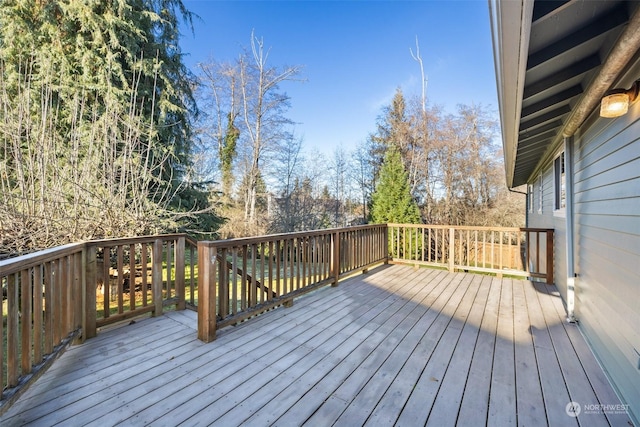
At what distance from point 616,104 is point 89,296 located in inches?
174

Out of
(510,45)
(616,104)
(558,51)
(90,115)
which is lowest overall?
(616,104)

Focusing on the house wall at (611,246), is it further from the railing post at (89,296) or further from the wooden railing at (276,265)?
the railing post at (89,296)

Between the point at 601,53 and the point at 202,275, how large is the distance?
3.60 meters

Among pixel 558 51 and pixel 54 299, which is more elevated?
pixel 558 51

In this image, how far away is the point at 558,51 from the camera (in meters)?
1.85

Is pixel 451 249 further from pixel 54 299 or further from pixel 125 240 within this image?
pixel 54 299

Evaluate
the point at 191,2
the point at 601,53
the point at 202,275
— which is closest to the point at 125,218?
the point at 202,275

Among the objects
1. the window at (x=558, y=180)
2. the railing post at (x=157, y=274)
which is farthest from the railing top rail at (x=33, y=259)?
the window at (x=558, y=180)

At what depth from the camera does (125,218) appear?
4.20 m

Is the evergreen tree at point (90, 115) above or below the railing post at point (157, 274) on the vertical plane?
above

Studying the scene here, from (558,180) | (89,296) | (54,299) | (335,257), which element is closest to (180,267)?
(89,296)

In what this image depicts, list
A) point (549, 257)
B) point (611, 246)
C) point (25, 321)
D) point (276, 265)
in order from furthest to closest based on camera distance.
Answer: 1. point (549, 257)
2. point (276, 265)
3. point (611, 246)
4. point (25, 321)

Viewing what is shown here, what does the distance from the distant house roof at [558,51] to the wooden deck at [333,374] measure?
2.05 meters

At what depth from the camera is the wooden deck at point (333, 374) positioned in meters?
1.65
